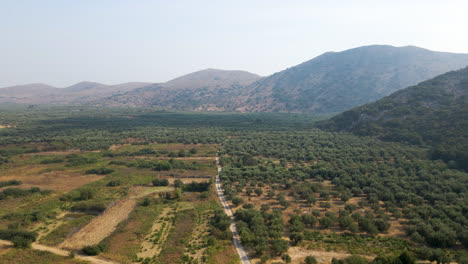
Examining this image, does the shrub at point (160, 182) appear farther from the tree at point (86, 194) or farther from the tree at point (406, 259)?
the tree at point (406, 259)

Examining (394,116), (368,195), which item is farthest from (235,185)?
(394,116)

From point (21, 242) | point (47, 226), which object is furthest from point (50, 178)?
point (21, 242)

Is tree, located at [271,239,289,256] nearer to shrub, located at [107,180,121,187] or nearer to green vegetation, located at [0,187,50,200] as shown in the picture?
shrub, located at [107,180,121,187]

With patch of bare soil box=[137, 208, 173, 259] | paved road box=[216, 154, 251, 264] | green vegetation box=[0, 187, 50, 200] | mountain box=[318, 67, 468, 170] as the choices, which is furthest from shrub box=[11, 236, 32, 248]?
mountain box=[318, 67, 468, 170]

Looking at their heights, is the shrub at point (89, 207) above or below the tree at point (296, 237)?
above

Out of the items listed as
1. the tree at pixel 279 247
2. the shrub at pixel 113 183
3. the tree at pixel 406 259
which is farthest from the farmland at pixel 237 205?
the tree at pixel 406 259

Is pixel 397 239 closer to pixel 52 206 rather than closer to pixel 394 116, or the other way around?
pixel 52 206
